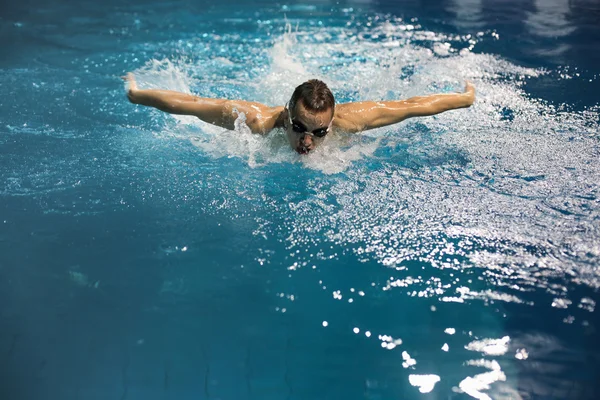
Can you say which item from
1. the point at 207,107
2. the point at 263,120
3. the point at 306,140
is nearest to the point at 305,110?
the point at 306,140

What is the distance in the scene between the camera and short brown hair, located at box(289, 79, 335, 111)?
317 centimetres

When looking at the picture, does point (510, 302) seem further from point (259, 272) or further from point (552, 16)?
point (552, 16)

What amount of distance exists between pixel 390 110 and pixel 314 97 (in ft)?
2.02

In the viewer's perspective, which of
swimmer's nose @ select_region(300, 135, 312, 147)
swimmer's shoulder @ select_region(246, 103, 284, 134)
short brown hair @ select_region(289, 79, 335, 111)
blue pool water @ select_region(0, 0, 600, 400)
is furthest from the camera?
swimmer's shoulder @ select_region(246, 103, 284, 134)

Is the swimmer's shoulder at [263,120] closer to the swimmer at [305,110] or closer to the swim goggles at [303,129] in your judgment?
the swimmer at [305,110]

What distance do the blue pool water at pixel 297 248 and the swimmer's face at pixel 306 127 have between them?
6.7 inches

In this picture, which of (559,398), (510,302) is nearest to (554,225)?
(510,302)

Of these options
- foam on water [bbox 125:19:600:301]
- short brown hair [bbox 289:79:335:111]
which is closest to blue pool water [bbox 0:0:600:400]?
foam on water [bbox 125:19:600:301]

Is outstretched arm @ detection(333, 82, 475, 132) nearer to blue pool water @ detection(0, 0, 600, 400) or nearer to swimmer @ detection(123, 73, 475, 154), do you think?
swimmer @ detection(123, 73, 475, 154)

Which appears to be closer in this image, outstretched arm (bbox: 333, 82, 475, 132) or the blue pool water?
the blue pool water

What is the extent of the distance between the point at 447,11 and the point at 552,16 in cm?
129

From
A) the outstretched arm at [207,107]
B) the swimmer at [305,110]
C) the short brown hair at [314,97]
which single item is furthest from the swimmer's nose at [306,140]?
the outstretched arm at [207,107]

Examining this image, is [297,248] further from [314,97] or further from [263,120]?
[263,120]

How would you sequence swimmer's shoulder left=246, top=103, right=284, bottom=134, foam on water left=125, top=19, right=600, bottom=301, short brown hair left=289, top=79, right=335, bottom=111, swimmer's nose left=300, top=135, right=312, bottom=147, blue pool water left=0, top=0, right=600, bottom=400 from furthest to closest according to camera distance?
swimmer's shoulder left=246, top=103, right=284, bottom=134 < swimmer's nose left=300, top=135, right=312, bottom=147 < short brown hair left=289, top=79, right=335, bottom=111 < foam on water left=125, top=19, right=600, bottom=301 < blue pool water left=0, top=0, right=600, bottom=400
